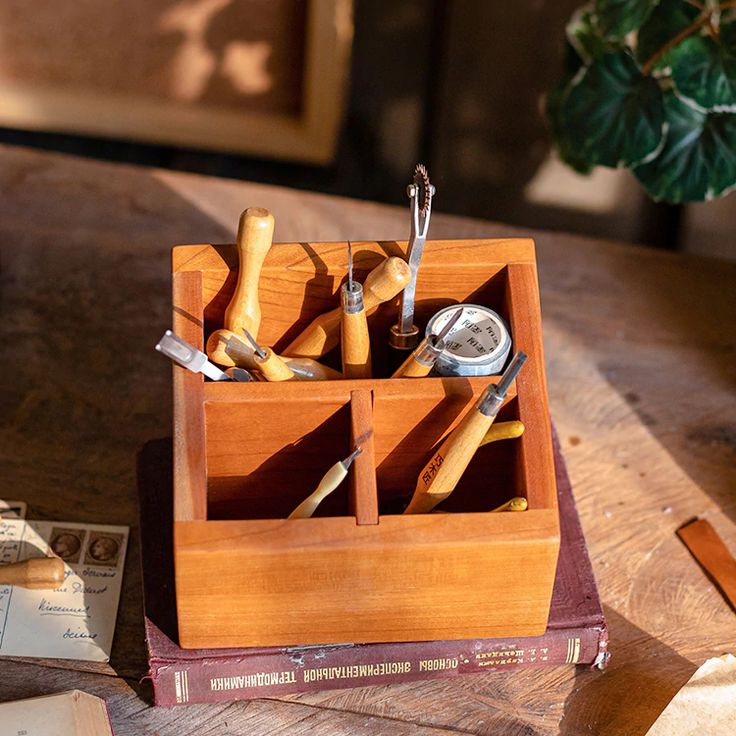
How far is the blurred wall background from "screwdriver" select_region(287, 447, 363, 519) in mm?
962

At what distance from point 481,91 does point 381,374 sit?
0.89 m

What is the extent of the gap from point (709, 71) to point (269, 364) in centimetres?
54

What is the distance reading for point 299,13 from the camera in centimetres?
155

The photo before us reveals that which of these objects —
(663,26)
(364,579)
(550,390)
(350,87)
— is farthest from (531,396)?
(350,87)

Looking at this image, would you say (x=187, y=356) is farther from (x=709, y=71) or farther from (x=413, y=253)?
(x=709, y=71)

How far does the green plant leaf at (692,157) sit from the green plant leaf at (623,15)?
0.08 meters

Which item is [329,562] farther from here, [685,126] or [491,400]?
[685,126]

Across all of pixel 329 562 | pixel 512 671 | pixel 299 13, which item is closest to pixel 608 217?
pixel 299 13

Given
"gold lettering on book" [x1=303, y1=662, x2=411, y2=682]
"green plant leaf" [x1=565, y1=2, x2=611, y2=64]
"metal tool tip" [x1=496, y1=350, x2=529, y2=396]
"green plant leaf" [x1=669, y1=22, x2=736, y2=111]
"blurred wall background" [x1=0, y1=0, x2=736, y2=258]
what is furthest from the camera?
"blurred wall background" [x1=0, y1=0, x2=736, y2=258]

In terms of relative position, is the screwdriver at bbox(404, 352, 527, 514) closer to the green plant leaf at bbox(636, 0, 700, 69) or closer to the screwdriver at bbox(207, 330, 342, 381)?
the screwdriver at bbox(207, 330, 342, 381)

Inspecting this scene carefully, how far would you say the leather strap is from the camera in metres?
0.88

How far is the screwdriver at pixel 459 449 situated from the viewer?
0.70 meters

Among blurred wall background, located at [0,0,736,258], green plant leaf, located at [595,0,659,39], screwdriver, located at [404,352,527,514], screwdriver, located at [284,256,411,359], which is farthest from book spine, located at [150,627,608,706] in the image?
blurred wall background, located at [0,0,736,258]

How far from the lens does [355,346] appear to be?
780mm
